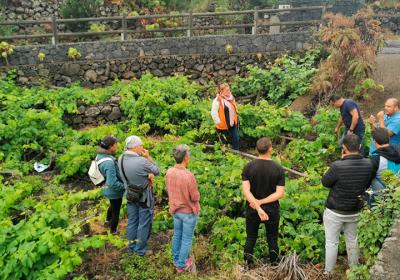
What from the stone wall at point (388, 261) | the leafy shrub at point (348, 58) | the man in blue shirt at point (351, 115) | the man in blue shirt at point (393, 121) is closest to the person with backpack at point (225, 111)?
the man in blue shirt at point (351, 115)

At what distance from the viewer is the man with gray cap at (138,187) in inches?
229

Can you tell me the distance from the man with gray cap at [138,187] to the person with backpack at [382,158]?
2.82 metres

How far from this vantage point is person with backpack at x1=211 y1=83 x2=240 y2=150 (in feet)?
30.1

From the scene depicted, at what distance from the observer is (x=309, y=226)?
6.20 metres

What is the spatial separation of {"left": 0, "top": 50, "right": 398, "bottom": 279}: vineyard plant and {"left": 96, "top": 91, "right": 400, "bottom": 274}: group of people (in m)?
0.32

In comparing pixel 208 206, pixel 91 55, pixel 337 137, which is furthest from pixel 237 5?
pixel 208 206

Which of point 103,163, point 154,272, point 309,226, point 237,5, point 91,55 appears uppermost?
point 237,5

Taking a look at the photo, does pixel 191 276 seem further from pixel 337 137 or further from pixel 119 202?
pixel 337 137

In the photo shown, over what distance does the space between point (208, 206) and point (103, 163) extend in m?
1.87

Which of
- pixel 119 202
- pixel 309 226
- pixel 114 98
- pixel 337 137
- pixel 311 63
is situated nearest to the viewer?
pixel 309 226

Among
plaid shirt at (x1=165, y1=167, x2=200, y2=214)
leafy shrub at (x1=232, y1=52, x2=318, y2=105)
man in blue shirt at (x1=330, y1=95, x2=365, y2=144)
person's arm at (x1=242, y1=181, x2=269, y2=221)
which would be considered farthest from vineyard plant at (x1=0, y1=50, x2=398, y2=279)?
man in blue shirt at (x1=330, y1=95, x2=365, y2=144)

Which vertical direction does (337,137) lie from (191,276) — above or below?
above

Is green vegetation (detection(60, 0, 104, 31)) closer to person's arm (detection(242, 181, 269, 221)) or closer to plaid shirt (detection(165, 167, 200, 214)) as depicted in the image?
plaid shirt (detection(165, 167, 200, 214))

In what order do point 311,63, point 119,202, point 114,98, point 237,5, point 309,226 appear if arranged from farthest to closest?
point 237,5, point 311,63, point 114,98, point 119,202, point 309,226
